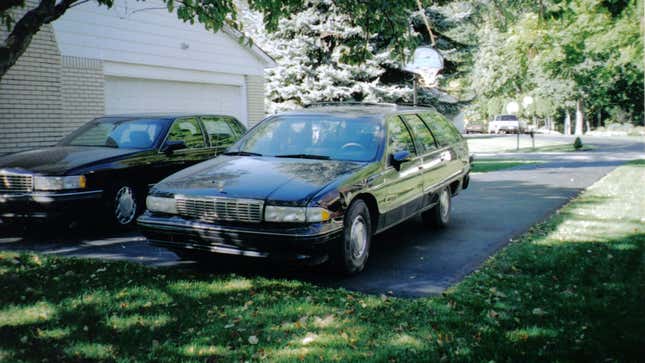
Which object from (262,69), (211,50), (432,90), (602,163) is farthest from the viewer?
(432,90)

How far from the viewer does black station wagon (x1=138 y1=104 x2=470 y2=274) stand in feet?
16.6

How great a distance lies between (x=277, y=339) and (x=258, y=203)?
1.43m

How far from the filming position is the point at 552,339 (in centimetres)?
396

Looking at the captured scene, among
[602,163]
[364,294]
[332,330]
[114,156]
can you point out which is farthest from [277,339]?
[602,163]

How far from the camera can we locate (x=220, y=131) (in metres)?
9.53

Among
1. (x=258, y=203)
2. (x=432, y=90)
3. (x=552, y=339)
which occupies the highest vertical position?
(x=432, y=90)

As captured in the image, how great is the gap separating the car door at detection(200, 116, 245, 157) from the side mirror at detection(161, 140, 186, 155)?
922 millimetres

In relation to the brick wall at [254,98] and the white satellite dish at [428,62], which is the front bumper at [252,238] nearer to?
the white satellite dish at [428,62]

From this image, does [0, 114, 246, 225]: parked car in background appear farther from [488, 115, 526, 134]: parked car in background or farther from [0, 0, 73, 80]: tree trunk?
[488, 115, 526, 134]: parked car in background

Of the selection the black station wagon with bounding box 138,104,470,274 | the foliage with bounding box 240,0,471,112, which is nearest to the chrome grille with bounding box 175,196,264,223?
the black station wagon with bounding box 138,104,470,274

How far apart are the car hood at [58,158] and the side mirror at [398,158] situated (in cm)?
359

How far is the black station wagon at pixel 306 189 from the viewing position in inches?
199

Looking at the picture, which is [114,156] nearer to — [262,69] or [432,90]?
[262,69]

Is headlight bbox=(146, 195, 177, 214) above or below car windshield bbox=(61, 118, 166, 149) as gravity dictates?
below
